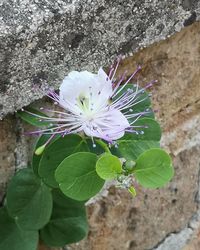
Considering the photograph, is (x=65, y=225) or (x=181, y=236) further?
(x=181, y=236)

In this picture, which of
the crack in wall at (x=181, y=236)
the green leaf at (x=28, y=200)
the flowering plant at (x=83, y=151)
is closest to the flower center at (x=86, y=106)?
the flowering plant at (x=83, y=151)

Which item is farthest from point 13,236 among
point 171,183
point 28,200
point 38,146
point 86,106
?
point 171,183

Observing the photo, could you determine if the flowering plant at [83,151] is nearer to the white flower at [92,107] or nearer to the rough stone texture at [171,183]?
the white flower at [92,107]

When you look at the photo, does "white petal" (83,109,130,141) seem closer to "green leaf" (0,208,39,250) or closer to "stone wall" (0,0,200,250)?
"stone wall" (0,0,200,250)

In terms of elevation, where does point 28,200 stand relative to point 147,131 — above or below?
below

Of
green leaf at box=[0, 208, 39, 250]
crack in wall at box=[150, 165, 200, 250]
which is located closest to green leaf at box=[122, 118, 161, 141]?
green leaf at box=[0, 208, 39, 250]

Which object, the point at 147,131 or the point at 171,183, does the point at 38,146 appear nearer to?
the point at 147,131

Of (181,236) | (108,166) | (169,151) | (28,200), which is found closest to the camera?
(108,166)

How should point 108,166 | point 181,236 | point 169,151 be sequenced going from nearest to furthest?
point 108,166, point 169,151, point 181,236
